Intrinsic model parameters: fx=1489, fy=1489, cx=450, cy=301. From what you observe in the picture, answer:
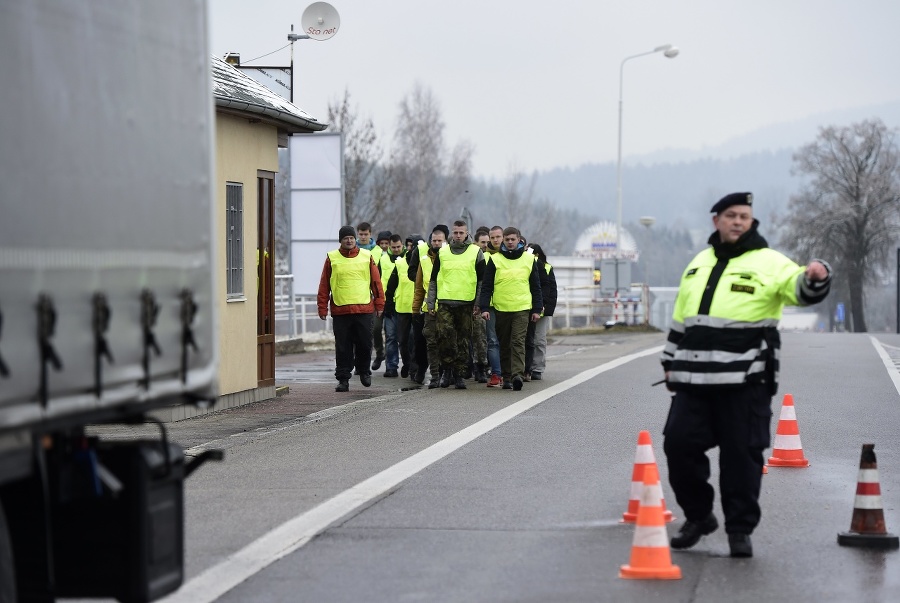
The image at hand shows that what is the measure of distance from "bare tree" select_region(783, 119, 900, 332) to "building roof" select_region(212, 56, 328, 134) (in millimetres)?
66810

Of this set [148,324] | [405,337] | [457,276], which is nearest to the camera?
[148,324]

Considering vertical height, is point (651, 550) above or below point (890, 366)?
above

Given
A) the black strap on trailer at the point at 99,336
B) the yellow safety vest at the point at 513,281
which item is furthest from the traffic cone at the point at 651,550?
the yellow safety vest at the point at 513,281

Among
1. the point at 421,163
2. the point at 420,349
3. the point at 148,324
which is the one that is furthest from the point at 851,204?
the point at 148,324

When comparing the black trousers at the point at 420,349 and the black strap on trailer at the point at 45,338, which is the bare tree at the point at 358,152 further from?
Result: the black strap on trailer at the point at 45,338

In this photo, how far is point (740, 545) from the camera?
7203 millimetres

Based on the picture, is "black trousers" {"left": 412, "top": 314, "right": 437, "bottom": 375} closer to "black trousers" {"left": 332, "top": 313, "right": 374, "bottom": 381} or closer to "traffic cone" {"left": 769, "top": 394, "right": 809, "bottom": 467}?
"black trousers" {"left": 332, "top": 313, "right": 374, "bottom": 381}

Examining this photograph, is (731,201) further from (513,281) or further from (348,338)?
(348,338)

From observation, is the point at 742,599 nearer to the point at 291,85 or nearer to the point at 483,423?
the point at 483,423

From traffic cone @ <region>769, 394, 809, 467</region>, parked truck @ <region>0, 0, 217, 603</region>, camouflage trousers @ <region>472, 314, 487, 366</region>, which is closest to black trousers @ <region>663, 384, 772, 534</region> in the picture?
parked truck @ <region>0, 0, 217, 603</region>

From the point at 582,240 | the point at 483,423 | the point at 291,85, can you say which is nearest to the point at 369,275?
the point at 483,423

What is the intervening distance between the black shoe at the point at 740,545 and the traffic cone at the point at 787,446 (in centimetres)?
351

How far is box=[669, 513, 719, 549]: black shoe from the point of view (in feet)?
24.3

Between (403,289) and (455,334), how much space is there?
2871 millimetres
